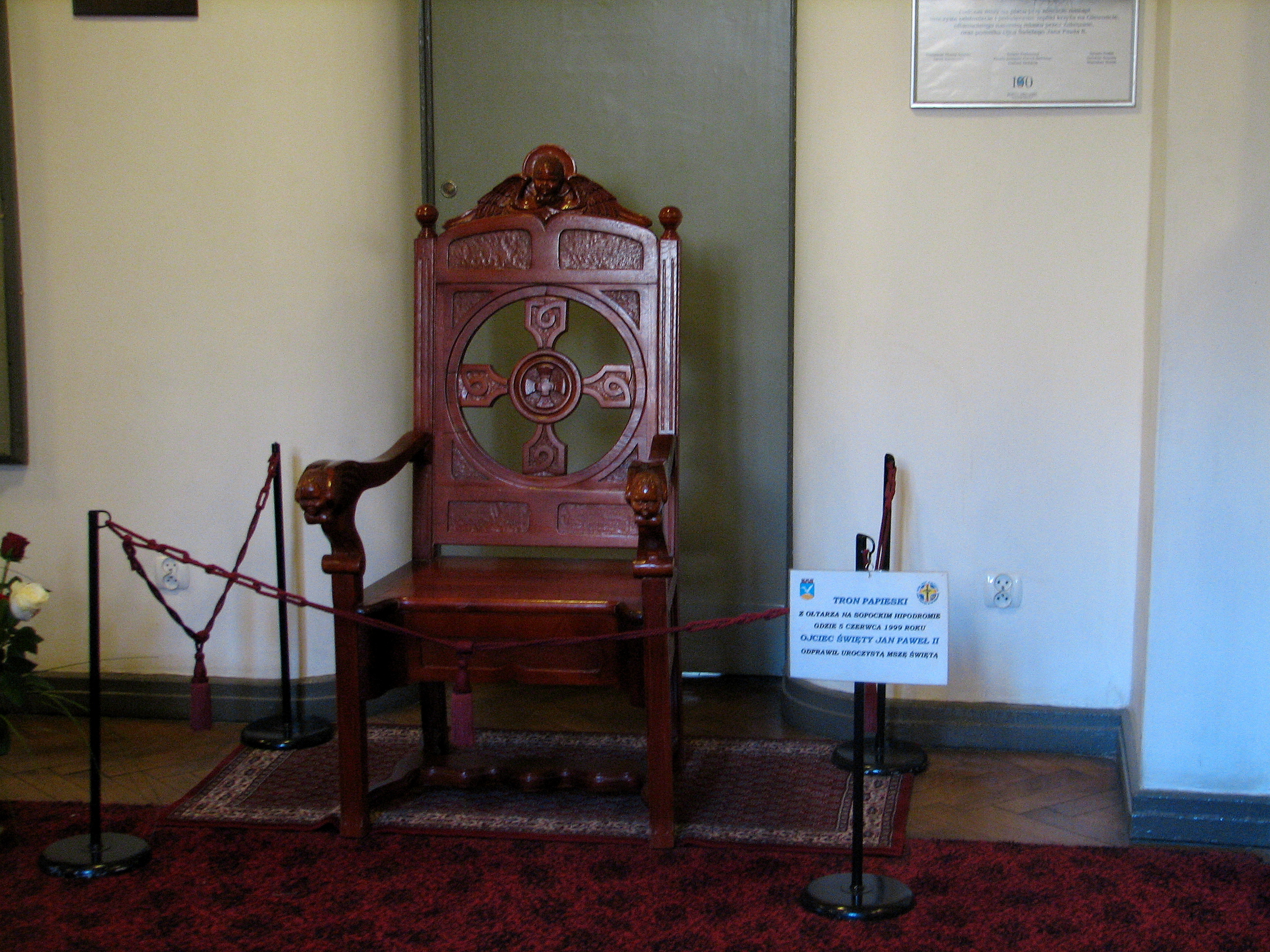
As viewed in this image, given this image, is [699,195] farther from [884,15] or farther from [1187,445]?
[1187,445]

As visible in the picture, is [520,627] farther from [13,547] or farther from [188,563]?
[13,547]

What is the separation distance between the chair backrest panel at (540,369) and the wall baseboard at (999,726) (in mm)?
816

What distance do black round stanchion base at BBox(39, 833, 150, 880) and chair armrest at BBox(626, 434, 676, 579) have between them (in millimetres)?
1014

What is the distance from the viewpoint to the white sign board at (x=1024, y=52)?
Result: 8.46 ft

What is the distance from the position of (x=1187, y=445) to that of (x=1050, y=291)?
580mm

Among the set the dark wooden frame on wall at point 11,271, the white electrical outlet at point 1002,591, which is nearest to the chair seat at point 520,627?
the white electrical outlet at point 1002,591

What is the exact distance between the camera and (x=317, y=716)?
Result: 2979 mm

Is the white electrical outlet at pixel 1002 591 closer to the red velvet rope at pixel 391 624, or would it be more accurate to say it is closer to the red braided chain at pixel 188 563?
the red velvet rope at pixel 391 624

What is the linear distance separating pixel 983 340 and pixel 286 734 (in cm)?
183

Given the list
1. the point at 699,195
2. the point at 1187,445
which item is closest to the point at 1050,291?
the point at 1187,445

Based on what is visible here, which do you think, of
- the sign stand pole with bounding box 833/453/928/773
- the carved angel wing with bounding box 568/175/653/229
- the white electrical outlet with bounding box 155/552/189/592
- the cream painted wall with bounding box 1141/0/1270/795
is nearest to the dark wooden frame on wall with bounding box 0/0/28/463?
the white electrical outlet with bounding box 155/552/189/592

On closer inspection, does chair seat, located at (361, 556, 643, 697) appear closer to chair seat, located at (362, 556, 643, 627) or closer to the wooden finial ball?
chair seat, located at (362, 556, 643, 627)

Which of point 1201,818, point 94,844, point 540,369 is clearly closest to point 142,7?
point 540,369

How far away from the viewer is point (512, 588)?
2.28 metres
